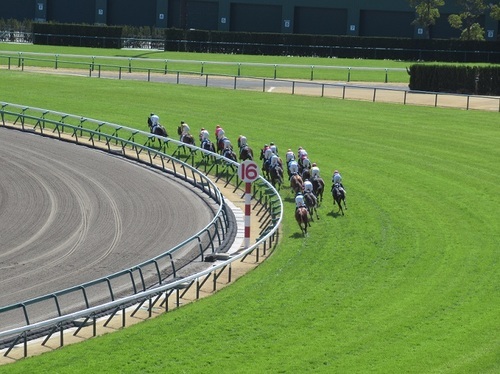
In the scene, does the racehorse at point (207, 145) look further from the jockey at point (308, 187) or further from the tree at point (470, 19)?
the tree at point (470, 19)

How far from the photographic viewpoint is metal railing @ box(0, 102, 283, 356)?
52.9 ft

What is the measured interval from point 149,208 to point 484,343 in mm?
11136

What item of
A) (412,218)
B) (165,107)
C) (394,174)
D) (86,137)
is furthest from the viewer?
(165,107)

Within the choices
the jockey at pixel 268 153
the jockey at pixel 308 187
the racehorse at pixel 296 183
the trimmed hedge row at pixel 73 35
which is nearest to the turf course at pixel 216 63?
the trimmed hedge row at pixel 73 35

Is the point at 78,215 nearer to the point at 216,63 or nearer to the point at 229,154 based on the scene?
the point at 229,154

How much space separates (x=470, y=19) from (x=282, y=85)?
28331mm

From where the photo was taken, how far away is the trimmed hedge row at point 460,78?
1972 inches

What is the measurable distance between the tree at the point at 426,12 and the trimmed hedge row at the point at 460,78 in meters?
24.7

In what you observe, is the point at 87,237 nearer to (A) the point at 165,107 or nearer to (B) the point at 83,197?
(B) the point at 83,197

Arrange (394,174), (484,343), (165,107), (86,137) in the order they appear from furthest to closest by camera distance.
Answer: (165,107)
(86,137)
(394,174)
(484,343)

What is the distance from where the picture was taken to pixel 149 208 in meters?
25.0

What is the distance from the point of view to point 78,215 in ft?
78.7

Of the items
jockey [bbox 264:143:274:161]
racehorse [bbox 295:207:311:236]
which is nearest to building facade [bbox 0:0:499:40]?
jockey [bbox 264:143:274:161]

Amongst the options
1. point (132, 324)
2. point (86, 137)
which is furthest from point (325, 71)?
point (132, 324)
